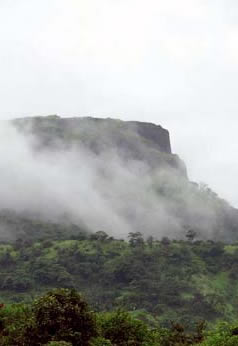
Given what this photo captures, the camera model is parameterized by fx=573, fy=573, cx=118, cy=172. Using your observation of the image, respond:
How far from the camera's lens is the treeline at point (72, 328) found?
1233 inches

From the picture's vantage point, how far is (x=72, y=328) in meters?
32.3

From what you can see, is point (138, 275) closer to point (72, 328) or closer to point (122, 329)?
point (122, 329)

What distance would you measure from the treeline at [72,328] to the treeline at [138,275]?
340ft

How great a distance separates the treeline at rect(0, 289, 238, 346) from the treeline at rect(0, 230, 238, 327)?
104 m

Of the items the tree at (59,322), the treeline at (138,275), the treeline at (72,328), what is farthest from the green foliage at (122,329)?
the treeline at (138,275)

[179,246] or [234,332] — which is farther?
[179,246]

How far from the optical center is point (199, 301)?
154750mm

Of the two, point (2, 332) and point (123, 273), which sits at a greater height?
point (123, 273)

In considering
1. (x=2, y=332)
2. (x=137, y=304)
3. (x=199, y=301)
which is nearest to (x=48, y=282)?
(x=137, y=304)

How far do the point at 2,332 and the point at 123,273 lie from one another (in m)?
141

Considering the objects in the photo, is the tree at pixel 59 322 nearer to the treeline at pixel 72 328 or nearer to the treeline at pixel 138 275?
the treeline at pixel 72 328

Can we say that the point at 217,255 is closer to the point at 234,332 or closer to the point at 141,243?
the point at 141,243

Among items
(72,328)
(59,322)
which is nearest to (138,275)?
(72,328)

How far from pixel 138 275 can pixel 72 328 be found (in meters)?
141
